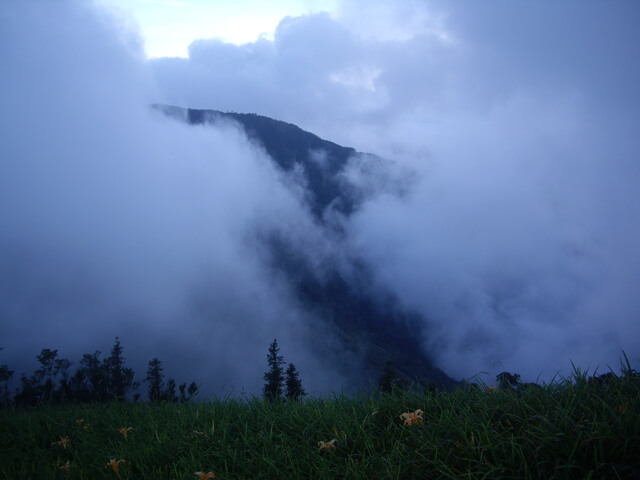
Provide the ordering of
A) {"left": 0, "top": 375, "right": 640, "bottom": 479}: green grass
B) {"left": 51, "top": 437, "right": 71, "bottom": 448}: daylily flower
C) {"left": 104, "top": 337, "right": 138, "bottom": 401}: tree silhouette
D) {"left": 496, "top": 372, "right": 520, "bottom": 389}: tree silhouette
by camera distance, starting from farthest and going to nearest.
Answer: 1. {"left": 104, "top": 337, "right": 138, "bottom": 401}: tree silhouette
2. {"left": 51, "top": 437, "right": 71, "bottom": 448}: daylily flower
3. {"left": 496, "top": 372, "right": 520, "bottom": 389}: tree silhouette
4. {"left": 0, "top": 375, "right": 640, "bottom": 479}: green grass

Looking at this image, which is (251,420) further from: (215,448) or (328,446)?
(328,446)

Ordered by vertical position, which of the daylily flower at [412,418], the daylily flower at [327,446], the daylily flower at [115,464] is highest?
the daylily flower at [412,418]

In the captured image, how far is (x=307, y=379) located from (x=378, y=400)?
7117 inches

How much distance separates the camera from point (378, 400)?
5.31m

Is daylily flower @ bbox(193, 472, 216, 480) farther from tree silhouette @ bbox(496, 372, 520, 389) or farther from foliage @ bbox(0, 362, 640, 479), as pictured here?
tree silhouette @ bbox(496, 372, 520, 389)

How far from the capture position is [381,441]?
4.08 metres

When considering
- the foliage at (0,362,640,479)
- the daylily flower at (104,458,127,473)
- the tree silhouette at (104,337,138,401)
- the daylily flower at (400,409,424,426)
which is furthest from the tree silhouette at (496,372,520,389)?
the tree silhouette at (104,337,138,401)

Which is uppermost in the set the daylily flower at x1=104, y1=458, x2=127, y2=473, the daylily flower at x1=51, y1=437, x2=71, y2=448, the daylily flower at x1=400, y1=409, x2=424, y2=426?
the daylily flower at x1=400, y1=409, x2=424, y2=426

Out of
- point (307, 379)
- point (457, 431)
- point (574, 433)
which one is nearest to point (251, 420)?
point (457, 431)

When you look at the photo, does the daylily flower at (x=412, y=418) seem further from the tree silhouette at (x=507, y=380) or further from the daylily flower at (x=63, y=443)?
the daylily flower at (x=63, y=443)

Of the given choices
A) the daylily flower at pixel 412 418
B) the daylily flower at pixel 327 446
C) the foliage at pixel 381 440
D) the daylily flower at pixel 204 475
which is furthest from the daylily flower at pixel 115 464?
the daylily flower at pixel 412 418

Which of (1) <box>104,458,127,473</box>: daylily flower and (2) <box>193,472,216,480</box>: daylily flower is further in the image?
(1) <box>104,458,127,473</box>: daylily flower

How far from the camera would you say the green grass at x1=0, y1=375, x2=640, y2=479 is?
3.13 meters

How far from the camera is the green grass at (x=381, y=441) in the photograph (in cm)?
313
